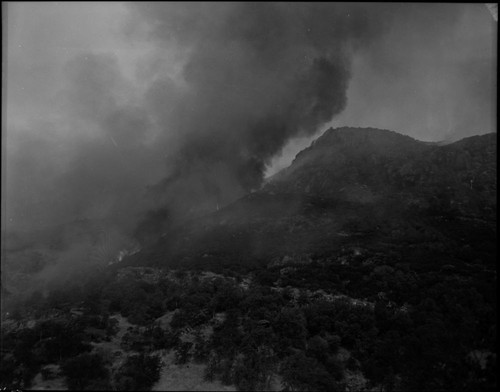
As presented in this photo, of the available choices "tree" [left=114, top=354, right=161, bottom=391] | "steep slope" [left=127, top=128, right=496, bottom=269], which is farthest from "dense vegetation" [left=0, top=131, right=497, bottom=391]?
"steep slope" [left=127, top=128, right=496, bottom=269]

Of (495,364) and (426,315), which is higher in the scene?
(426,315)

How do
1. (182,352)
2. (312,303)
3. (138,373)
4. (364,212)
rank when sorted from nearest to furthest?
(138,373) < (182,352) < (312,303) < (364,212)

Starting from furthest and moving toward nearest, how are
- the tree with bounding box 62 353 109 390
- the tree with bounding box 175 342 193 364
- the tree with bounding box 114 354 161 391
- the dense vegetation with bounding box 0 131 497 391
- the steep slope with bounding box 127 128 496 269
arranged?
1. the steep slope with bounding box 127 128 496 269
2. the tree with bounding box 175 342 193 364
3. the dense vegetation with bounding box 0 131 497 391
4. the tree with bounding box 114 354 161 391
5. the tree with bounding box 62 353 109 390

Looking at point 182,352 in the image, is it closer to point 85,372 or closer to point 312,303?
point 85,372

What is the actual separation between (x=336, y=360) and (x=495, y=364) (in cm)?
889

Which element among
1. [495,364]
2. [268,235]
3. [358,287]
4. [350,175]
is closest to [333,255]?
[358,287]

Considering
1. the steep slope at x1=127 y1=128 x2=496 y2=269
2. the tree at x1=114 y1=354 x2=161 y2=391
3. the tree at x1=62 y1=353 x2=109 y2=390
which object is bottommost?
the tree at x1=114 y1=354 x2=161 y2=391

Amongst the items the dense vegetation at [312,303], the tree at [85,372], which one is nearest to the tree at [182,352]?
the dense vegetation at [312,303]

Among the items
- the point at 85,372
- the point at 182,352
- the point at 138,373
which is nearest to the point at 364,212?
the point at 182,352

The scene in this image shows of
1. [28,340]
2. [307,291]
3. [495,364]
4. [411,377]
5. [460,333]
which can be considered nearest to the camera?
[495,364]

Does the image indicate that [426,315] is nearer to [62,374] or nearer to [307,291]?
[307,291]

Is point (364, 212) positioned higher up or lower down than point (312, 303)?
higher up

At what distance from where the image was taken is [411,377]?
18359 millimetres

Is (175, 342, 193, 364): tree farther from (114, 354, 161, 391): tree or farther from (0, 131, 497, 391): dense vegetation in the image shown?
(114, 354, 161, 391): tree
